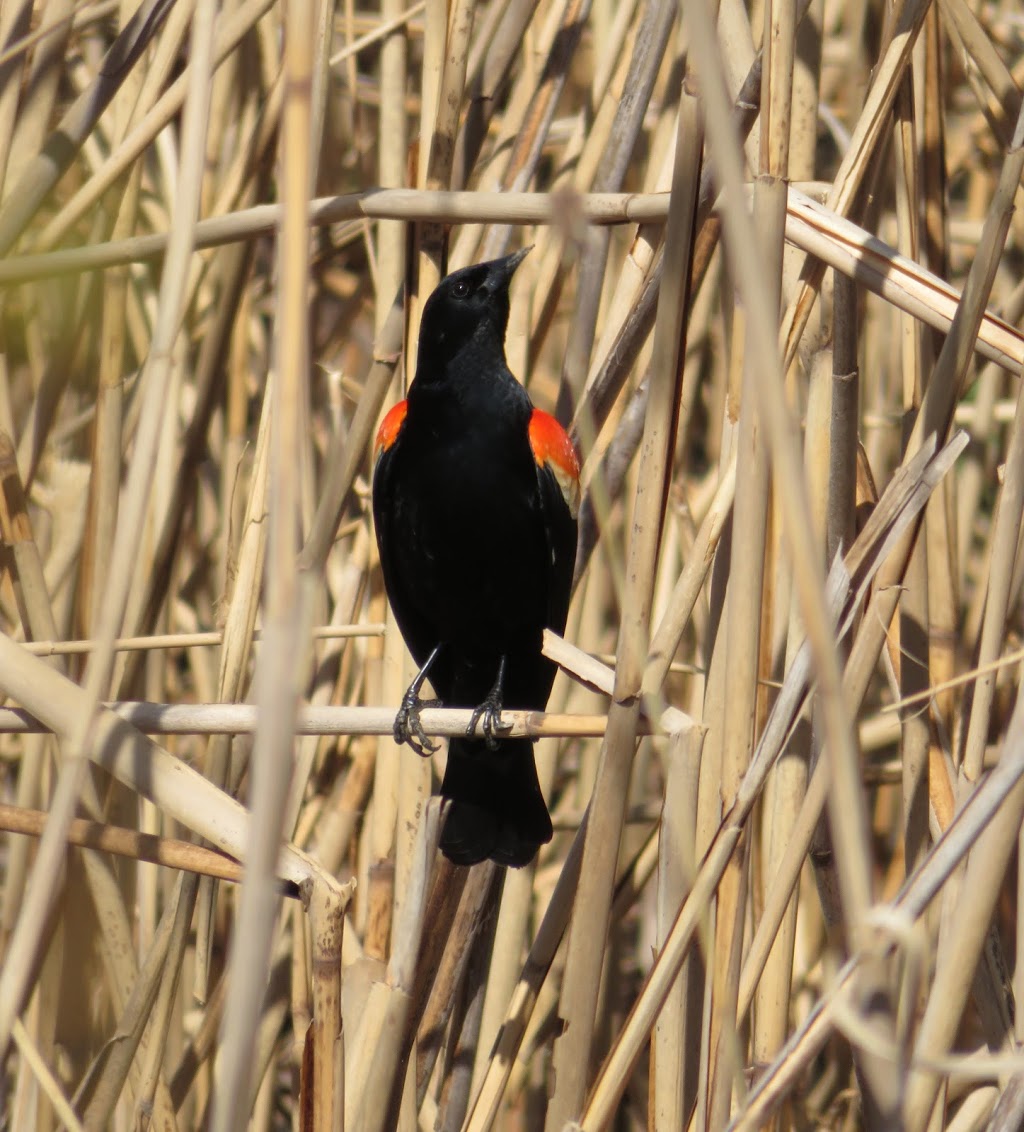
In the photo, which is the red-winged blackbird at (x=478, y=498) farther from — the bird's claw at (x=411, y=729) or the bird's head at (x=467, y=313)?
the bird's claw at (x=411, y=729)

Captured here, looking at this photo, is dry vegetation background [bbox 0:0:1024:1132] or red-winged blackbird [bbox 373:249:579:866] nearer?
dry vegetation background [bbox 0:0:1024:1132]

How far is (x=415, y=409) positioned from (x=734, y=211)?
1.83 meters

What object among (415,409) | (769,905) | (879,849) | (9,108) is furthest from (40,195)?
(879,849)

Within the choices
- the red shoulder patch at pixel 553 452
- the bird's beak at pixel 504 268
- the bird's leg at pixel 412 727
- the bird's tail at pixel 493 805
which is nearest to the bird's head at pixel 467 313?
the bird's beak at pixel 504 268

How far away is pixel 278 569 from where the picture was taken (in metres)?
0.82

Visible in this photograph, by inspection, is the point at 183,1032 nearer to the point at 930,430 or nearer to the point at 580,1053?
the point at 580,1053

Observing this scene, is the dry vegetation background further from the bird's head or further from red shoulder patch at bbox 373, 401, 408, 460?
red shoulder patch at bbox 373, 401, 408, 460

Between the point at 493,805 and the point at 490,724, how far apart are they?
0.22m

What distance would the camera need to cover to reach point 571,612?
2682 mm

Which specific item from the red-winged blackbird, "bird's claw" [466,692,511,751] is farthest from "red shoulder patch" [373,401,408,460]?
"bird's claw" [466,692,511,751]

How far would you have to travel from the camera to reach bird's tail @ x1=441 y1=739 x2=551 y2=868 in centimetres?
205

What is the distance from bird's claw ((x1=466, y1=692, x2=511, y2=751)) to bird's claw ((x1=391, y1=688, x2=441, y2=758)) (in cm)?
8

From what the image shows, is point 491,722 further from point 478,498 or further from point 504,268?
point 504,268

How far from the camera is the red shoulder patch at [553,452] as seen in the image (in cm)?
253
